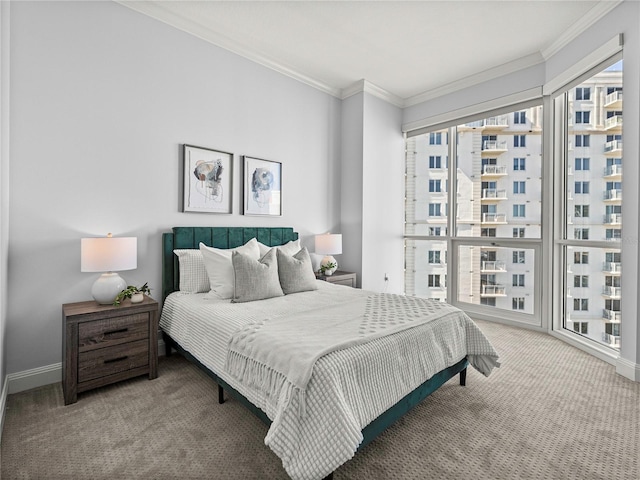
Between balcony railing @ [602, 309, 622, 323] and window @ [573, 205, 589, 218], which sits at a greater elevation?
window @ [573, 205, 589, 218]

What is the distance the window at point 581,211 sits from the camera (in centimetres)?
321

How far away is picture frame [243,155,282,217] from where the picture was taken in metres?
3.53

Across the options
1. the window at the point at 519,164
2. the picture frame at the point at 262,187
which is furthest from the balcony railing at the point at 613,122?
the picture frame at the point at 262,187

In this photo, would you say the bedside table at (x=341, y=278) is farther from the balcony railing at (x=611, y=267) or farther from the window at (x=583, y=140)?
the window at (x=583, y=140)

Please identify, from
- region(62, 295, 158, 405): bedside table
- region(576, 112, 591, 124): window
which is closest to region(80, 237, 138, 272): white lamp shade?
region(62, 295, 158, 405): bedside table

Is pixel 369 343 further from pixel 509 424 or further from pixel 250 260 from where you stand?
pixel 250 260

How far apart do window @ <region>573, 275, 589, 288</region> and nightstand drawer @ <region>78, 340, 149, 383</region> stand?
396cm

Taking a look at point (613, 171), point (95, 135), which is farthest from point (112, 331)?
point (613, 171)

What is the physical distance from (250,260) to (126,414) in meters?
1.25

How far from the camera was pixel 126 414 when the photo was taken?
6.65 feet

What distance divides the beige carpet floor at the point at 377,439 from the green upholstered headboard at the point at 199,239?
0.84 metres

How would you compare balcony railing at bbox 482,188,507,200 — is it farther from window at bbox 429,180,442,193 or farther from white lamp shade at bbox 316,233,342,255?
white lamp shade at bbox 316,233,342,255

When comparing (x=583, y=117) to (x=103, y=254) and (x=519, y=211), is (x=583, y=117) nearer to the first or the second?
(x=519, y=211)

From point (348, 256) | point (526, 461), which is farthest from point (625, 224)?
point (348, 256)
